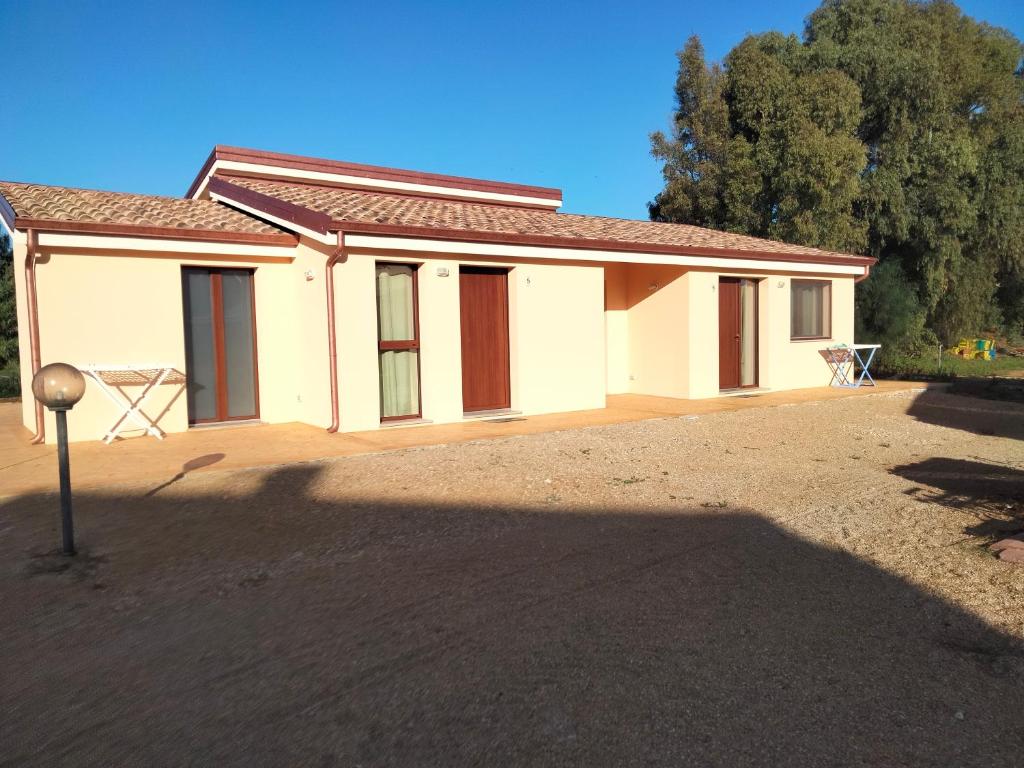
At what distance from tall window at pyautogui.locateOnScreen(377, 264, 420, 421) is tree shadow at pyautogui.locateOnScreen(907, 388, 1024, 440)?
7126 mm

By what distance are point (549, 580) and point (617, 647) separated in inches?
35.9

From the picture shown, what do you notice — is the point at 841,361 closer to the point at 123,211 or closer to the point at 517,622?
the point at 123,211

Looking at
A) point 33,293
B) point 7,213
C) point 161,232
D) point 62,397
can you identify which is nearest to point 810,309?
point 161,232

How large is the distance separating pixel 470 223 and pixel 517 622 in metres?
8.27

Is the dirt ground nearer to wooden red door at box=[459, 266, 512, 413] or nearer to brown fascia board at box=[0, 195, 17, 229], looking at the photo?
wooden red door at box=[459, 266, 512, 413]

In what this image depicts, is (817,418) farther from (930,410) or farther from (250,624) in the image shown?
(250,624)

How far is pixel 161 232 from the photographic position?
30.3ft

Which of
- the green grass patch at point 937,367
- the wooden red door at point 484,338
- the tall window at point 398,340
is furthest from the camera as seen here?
the green grass patch at point 937,367

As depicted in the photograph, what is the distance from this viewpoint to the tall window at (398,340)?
9922mm

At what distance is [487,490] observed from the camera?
6.41 meters

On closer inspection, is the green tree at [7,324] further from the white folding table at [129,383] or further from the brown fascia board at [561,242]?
the brown fascia board at [561,242]

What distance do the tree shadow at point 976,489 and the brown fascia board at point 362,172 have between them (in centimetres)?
1016

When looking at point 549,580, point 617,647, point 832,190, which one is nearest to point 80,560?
point 549,580

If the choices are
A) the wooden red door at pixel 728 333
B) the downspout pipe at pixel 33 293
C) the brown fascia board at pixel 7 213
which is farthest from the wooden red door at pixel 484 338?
the brown fascia board at pixel 7 213
